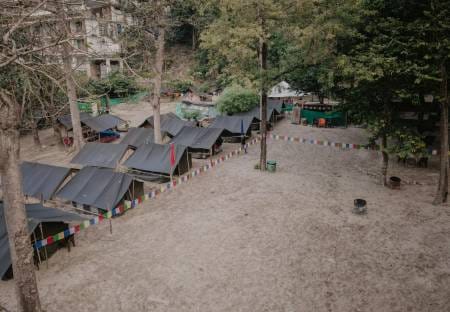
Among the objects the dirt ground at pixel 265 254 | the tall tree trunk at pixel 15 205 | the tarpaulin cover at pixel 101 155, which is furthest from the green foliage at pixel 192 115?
the tall tree trunk at pixel 15 205

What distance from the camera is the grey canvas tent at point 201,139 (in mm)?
20562

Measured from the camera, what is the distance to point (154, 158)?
1805cm

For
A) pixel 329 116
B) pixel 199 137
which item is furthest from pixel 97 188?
pixel 329 116

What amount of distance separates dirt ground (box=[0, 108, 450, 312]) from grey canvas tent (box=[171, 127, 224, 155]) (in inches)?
189

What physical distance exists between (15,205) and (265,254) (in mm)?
6580

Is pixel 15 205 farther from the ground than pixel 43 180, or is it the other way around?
pixel 15 205

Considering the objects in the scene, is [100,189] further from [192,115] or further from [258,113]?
[192,115]

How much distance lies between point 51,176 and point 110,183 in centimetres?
348

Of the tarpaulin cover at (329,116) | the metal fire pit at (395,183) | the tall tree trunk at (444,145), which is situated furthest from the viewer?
the tarpaulin cover at (329,116)

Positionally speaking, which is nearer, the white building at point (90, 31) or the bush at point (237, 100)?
the white building at point (90, 31)

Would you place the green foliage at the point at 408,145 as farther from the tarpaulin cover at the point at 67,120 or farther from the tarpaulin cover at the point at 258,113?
the tarpaulin cover at the point at 67,120

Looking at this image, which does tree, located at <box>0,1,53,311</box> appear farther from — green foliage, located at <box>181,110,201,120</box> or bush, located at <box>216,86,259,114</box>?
green foliage, located at <box>181,110,201,120</box>

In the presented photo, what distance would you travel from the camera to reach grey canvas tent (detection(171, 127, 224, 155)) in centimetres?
2056

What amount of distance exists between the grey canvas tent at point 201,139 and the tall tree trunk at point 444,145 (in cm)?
1142
